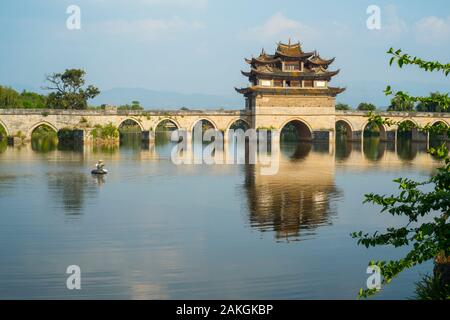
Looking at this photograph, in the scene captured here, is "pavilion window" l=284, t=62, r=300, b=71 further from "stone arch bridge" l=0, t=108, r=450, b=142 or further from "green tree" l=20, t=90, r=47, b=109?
"green tree" l=20, t=90, r=47, b=109

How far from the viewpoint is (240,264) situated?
1435 centimetres

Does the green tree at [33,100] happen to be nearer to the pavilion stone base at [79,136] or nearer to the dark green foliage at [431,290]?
the pavilion stone base at [79,136]

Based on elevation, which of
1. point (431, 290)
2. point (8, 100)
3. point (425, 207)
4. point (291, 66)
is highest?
point (291, 66)

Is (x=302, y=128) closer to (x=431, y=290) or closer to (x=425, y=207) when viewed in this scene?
(x=431, y=290)

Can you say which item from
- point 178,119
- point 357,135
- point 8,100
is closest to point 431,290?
point 178,119

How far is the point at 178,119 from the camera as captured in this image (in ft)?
222

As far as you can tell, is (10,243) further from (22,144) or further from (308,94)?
(308,94)

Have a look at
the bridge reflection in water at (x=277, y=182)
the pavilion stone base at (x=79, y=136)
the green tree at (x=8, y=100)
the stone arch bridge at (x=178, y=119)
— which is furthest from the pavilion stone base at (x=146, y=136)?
the green tree at (x=8, y=100)

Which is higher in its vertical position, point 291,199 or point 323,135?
point 323,135

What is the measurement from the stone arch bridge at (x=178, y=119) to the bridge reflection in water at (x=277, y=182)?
14.3 meters

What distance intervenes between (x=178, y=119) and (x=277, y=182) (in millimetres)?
38761

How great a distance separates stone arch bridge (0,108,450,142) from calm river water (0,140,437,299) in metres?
29.5

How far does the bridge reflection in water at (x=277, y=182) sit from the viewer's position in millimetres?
19906
